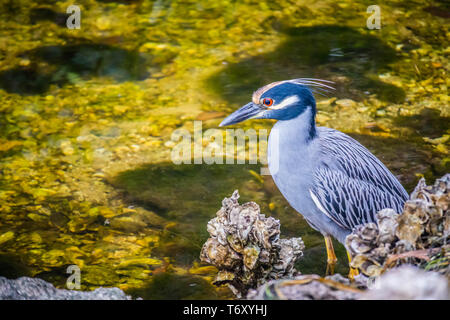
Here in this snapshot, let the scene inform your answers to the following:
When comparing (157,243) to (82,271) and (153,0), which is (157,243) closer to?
(82,271)

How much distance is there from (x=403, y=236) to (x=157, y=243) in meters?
2.22

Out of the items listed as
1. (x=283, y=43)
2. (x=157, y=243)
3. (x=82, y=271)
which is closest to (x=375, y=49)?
(x=283, y=43)

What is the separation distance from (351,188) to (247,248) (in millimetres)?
981

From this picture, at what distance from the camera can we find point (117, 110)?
22.4 ft

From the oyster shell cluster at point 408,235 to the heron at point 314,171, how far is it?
72cm

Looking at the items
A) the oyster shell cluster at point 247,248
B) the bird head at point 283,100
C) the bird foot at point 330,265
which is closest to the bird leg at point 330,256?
the bird foot at point 330,265

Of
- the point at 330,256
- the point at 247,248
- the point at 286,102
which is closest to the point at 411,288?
the point at 247,248

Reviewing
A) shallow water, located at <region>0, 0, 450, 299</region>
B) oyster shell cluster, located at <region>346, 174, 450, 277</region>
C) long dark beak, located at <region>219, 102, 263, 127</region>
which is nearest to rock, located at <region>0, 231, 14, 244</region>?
shallow water, located at <region>0, 0, 450, 299</region>

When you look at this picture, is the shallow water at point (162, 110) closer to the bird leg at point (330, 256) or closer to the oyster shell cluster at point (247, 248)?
the bird leg at point (330, 256)

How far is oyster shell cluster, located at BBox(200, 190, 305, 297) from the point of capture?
4.11m

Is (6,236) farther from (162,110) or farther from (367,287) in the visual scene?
(367,287)

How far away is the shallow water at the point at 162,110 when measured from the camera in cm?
489

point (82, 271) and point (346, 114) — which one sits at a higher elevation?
point (346, 114)
